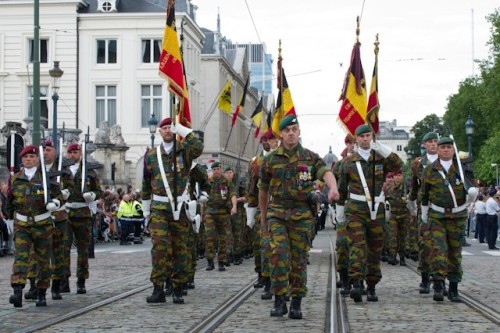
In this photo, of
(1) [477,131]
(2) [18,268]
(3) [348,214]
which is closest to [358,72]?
(3) [348,214]

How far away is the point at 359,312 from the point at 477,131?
330 feet

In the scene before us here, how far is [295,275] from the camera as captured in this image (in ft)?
36.7

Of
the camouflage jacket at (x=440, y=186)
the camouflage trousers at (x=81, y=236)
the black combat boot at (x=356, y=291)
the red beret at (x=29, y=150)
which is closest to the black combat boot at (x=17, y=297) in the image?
the red beret at (x=29, y=150)

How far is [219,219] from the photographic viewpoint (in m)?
19.8

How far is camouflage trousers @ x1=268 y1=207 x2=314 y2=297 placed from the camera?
1107 cm

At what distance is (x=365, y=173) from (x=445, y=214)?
1083 millimetres

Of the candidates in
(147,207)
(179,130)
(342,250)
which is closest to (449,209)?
(342,250)

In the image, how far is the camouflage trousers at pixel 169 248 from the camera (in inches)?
494

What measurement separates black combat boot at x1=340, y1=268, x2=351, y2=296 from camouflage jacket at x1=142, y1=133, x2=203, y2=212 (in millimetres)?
2580

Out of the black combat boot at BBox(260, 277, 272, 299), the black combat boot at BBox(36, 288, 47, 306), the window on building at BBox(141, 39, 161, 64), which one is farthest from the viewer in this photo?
the window on building at BBox(141, 39, 161, 64)

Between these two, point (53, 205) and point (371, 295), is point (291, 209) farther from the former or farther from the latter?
point (53, 205)

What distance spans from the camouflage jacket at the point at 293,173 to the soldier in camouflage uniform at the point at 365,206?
5.93ft

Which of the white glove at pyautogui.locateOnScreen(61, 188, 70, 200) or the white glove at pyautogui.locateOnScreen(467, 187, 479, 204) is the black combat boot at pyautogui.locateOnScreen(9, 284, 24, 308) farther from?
the white glove at pyautogui.locateOnScreen(467, 187, 479, 204)

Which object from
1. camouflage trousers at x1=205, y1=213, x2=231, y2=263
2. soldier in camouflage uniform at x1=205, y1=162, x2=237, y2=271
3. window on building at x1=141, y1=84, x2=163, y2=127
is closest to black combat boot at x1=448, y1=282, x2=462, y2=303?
soldier in camouflage uniform at x1=205, y1=162, x2=237, y2=271
